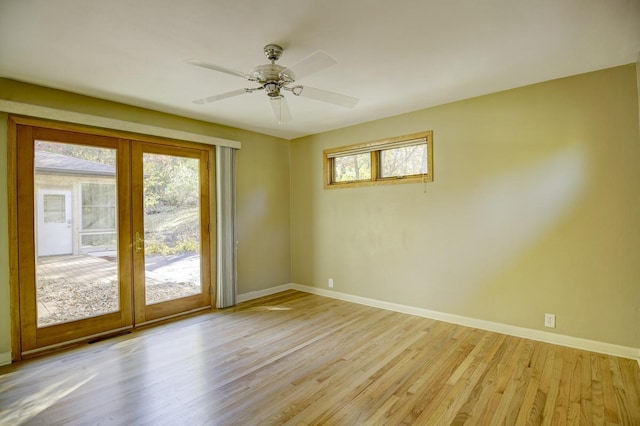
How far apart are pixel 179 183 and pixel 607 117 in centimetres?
469

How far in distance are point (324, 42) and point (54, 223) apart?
3.14m

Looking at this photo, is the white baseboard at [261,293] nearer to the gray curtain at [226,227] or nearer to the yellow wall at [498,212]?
the yellow wall at [498,212]

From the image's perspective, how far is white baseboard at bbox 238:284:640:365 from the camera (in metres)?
2.84

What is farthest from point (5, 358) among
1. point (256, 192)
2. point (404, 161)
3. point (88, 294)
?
point (404, 161)

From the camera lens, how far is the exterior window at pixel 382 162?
4.02 m

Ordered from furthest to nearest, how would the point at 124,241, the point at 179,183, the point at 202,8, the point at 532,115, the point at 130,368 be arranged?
the point at 179,183 → the point at 124,241 → the point at 532,115 → the point at 130,368 → the point at 202,8

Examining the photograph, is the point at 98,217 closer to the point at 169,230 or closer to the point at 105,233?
the point at 105,233

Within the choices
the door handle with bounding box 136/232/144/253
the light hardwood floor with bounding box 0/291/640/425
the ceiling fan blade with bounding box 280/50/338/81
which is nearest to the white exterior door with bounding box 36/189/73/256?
the door handle with bounding box 136/232/144/253

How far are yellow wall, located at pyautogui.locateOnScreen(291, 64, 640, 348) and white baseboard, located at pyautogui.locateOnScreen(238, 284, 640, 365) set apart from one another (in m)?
0.06

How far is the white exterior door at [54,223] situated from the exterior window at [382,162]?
3.30 meters

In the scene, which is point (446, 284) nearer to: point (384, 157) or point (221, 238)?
point (384, 157)

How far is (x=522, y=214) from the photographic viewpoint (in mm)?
3277

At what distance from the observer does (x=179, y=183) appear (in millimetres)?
4125

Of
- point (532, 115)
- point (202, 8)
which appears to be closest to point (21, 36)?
Result: point (202, 8)
